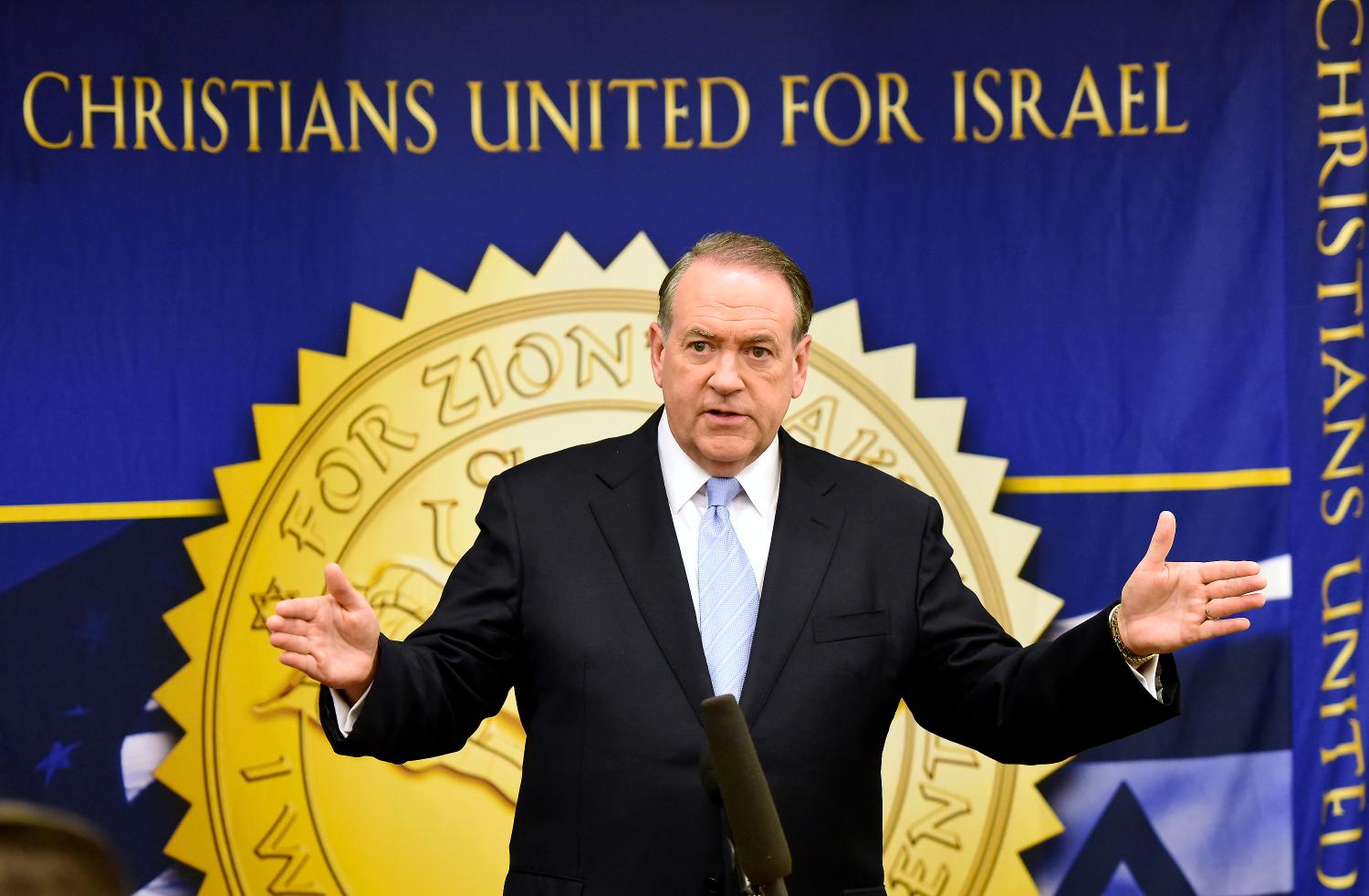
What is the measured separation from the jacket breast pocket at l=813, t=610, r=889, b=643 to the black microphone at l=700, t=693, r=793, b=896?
67 centimetres

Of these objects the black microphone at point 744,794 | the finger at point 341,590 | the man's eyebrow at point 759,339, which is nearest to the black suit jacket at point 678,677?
the finger at point 341,590

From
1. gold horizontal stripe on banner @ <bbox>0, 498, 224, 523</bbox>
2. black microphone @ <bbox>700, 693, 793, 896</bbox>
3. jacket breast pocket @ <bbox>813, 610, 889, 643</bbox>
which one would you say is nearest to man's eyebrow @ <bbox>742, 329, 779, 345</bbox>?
jacket breast pocket @ <bbox>813, 610, 889, 643</bbox>

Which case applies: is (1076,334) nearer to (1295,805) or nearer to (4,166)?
(1295,805)

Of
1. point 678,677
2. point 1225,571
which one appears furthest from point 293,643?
point 1225,571

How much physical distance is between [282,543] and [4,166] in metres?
1.01

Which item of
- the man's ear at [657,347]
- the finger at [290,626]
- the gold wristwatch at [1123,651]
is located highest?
the man's ear at [657,347]

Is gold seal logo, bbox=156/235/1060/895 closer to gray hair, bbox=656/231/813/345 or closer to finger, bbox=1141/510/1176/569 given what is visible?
gray hair, bbox=656/231/813/345

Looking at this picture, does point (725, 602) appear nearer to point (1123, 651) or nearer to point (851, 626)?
point (851, 626)

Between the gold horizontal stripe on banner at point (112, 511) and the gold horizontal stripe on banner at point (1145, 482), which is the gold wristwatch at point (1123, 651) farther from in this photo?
the gold horizontal stripe on banner at point (112, 511)

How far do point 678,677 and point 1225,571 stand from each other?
0.73m

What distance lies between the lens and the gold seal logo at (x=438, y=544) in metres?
3.48

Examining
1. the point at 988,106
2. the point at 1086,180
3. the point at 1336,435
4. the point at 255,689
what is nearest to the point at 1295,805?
the point at 1336,435

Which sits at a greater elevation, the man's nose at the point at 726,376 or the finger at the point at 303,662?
the man's nose at the point at 726,376

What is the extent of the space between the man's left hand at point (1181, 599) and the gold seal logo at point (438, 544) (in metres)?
1.49
